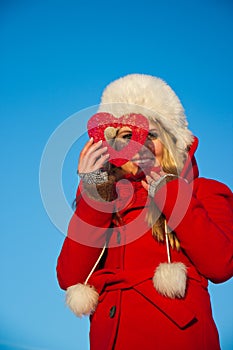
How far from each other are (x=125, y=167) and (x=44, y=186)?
294 mm

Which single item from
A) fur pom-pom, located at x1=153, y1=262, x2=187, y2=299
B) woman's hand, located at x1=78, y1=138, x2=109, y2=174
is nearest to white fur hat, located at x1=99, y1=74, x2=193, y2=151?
woman's hand, located at x1=78, y1=138, x2=109, y2=174

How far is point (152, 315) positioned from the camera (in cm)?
159

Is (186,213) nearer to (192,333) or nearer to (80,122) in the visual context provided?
(192,333)

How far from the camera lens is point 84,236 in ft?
5.58

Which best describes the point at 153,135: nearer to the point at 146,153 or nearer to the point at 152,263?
the point at 146,153

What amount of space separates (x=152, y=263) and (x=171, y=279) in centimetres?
16

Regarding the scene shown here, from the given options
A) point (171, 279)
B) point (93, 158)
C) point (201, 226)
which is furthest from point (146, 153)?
point (171, 279)

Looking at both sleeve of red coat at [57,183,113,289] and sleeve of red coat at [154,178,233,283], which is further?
sleeve of red coat at [57,183,113,289]

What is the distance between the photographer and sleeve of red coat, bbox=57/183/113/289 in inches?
66.3

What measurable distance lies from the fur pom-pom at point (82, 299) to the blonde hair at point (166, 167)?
0.27 metres

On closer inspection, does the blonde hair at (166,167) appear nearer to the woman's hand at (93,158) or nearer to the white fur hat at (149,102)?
the white fur hat at (149,102)


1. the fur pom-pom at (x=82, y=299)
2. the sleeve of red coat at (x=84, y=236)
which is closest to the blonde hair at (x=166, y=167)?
the sleeve of red coat at (x=84, y=236)

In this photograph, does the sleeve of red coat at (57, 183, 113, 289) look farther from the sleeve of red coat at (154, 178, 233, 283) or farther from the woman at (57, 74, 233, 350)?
the sleeve of red coat at (154, 178, 233, 283)

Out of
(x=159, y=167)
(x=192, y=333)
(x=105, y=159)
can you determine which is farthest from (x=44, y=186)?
(x=192, y=333)
